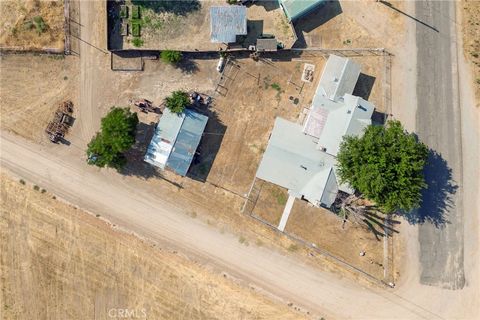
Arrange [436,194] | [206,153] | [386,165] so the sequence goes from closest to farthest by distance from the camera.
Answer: [386,165] → [206,153] → [436,194]

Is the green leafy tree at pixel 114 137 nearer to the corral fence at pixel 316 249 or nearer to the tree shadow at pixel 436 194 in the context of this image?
the corral fence at pixel 316 249

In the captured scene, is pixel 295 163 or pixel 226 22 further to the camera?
pixel 295 163

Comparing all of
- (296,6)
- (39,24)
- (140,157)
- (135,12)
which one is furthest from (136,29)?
(296,6)

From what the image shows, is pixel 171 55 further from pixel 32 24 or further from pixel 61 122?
pixel 32 24

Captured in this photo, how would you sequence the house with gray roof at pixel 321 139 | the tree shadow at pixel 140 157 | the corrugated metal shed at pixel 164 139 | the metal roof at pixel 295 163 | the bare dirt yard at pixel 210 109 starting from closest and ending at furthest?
the house with gray roof at pixel 321 139, the corrugated metal shed at pixel 164 139, the metal roof at pixel 295 163, the tree shadow at pixel 140 157, the bare dirt yard at pixel 210 109

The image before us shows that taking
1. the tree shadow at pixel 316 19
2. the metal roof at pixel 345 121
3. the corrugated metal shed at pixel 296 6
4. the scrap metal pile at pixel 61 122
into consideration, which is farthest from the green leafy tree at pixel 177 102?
the metal roof at pixel 345 121

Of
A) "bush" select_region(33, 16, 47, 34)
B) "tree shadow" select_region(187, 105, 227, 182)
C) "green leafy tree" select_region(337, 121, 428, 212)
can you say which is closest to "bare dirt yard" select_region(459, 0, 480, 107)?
"green leafy tree" select_region(337, 121, 428, 212)
